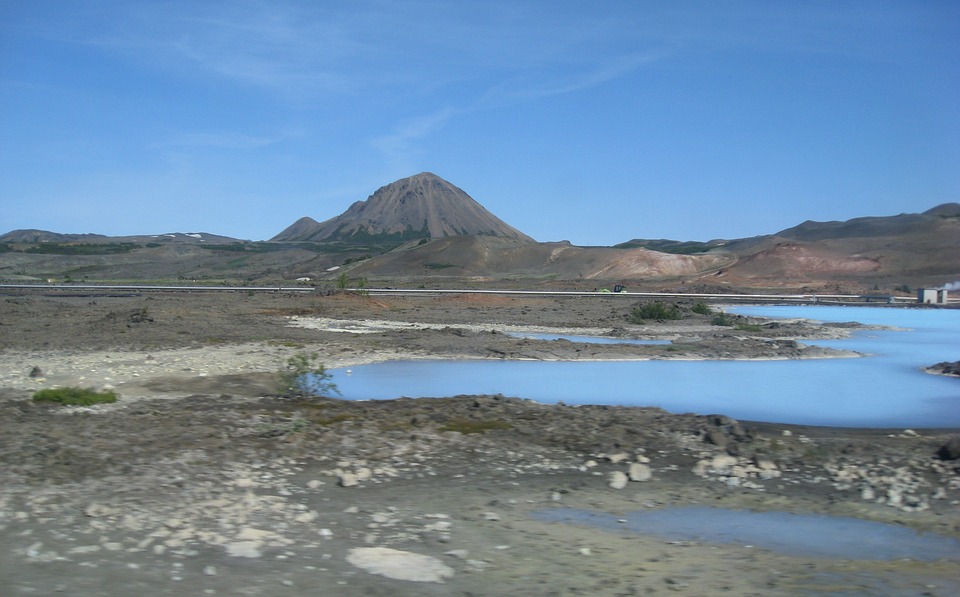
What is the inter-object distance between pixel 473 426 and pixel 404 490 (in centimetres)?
291

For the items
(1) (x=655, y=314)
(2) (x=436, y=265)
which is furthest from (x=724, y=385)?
(2) (x=436, y=265)

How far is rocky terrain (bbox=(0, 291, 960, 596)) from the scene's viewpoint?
230 inches

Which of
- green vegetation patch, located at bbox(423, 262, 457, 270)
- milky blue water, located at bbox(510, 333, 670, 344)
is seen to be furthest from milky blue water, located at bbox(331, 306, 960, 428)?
green vegetation patch, located at bbox(423, 262, 457, 270)

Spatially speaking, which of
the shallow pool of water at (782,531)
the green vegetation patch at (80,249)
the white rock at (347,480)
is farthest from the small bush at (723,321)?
the green vegetation patch at (80,249)

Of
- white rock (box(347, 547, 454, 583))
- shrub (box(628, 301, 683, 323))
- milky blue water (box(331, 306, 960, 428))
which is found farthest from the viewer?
shrub (box(628, 301, 683, 323))

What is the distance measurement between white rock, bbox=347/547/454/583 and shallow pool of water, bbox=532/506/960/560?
1.47m

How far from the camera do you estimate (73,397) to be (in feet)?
Result: 38.3

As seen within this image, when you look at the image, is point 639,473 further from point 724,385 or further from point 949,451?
point 724,385

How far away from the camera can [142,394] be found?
13.0 metres

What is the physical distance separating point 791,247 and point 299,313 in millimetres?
80201

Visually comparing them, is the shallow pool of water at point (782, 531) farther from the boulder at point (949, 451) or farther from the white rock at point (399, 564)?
the boulder at point (949, 451)

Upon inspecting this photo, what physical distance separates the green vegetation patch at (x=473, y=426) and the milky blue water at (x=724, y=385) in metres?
3.59

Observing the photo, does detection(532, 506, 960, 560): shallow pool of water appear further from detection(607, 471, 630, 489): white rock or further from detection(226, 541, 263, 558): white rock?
detection(226, 541, 263, 558): white rock

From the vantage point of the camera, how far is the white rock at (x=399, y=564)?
583 centimetres
